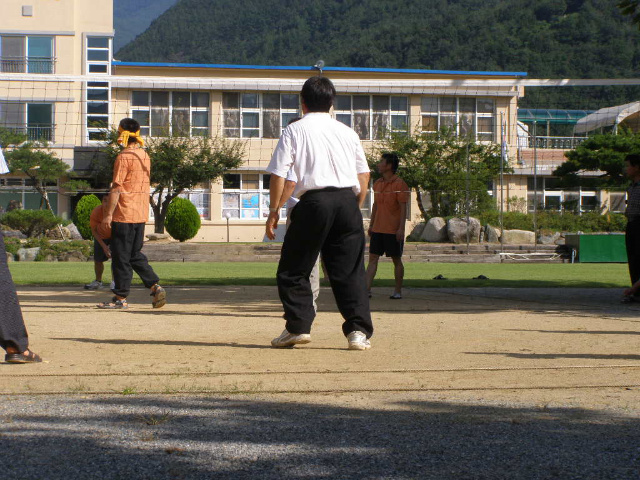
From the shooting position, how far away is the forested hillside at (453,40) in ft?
304

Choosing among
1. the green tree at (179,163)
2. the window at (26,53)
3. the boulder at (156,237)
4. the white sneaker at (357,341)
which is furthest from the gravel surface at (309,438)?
the window at (26,53)

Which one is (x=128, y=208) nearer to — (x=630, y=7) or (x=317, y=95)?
(x=317, y=95)

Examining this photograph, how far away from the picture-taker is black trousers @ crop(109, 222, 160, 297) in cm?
925

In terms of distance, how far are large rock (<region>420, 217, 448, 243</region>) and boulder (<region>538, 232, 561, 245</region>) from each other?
12.4 feet

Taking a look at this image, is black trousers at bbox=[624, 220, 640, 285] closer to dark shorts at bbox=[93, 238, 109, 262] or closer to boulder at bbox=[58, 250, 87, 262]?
dark shorts at bbox=[93, 238, 109, 262]

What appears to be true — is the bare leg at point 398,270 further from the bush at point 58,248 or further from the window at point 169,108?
the window at point 169,108

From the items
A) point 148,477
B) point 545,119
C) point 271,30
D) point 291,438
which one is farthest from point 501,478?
point 271,30

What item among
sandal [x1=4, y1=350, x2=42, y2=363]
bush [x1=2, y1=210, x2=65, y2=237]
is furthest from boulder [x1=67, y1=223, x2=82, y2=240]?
sandal [x1=4, y1=350, x2=42, y2=363]

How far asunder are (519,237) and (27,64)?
1086 inches

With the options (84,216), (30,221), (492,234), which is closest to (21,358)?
(492,234)

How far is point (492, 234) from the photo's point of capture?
33.4 meters

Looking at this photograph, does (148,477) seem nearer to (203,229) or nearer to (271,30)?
(203,229)

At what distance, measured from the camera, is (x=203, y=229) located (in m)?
46.2

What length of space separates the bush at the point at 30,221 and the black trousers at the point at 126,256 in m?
25.5
